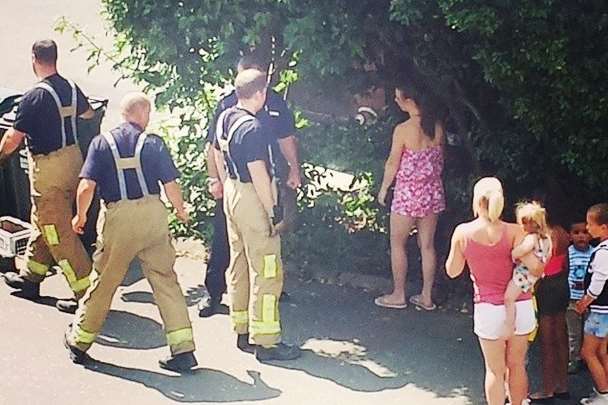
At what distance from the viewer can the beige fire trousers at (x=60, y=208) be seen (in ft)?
25.8

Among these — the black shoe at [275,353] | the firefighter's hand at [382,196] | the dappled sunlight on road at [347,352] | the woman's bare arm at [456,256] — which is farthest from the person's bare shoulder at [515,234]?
the firefighter's hand at [382,196]

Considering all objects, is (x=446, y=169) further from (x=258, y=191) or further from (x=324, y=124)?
(x=258, y=191)

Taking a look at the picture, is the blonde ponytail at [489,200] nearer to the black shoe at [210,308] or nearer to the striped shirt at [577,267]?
the striped shirt at [577,267]

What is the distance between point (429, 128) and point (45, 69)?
105 inches

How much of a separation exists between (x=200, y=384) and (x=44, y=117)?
85.4 inches

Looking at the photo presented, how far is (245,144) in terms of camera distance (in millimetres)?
6832

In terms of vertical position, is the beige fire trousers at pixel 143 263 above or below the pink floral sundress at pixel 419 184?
below

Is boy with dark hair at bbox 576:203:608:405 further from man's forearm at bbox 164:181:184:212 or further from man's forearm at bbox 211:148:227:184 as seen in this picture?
man's forearm at bbox 164:181:184:212

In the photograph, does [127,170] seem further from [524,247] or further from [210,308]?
[524,247]

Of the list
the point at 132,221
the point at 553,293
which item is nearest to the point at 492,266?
the point at 553,293

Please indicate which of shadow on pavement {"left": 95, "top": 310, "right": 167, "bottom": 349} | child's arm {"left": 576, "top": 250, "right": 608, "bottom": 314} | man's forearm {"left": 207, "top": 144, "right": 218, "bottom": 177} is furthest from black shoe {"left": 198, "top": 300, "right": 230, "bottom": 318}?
child's arm {"left": 576, "top": 250, "right": 608, "bottom": 314}

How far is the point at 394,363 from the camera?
722 centimetres

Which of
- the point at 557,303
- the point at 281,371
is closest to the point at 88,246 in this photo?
the point at 281,371

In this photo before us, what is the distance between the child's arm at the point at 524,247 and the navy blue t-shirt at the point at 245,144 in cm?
173
